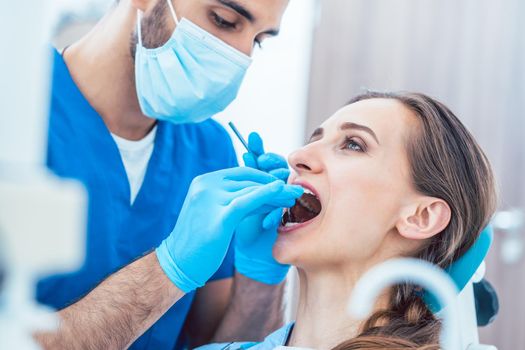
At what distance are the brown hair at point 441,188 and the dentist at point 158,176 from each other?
12.2 inches

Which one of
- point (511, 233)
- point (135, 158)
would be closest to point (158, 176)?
point (135, 158)

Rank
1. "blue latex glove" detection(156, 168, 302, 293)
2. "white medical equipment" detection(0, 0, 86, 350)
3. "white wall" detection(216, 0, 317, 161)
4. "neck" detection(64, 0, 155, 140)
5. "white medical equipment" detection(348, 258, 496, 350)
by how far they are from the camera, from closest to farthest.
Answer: "white medical equipment" detection(0, 0, 86, 350), "white medical equipment" detection(348, 258, 496, 350), "blue latex glove" detection(156, 168, 302, 293), "neck" detection(64, 0, 155, 140), "white wall" detection(216, 0, 317, 161)

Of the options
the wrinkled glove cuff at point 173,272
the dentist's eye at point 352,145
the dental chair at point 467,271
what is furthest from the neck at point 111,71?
the dental chair at point 467,271

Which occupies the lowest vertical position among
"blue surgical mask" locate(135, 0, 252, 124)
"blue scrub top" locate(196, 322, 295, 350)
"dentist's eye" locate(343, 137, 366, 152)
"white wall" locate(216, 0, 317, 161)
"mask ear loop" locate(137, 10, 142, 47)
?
"blue scrub top" locate(196, 322, 295, 350)

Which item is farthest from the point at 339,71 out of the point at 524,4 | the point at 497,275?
the point at 497,275

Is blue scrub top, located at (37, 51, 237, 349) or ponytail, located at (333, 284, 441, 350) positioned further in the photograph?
blue scrub top, located at (37, 51, 237, 349)

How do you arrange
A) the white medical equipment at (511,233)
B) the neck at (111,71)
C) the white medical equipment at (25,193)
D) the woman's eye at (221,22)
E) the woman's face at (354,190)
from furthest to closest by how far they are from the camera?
1. the white medical equipment at (511,233)
2. the neck at (111,71)
3. the woman's eye at (221,22)
4. the woman's face at (354,190)
5. the white medical equipment at (25,193)

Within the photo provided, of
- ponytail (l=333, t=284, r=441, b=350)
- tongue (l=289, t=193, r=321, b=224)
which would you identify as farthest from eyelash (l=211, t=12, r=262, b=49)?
ponytail (l=333, t=284, r=441, b=350)

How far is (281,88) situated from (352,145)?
1134 mm

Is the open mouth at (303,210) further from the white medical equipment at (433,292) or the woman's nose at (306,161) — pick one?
the white medical equipment at (433,292)

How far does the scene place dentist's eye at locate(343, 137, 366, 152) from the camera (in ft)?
4.48

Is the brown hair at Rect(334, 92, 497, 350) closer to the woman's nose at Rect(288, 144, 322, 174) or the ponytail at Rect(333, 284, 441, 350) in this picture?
the ponytail at Rect(333, 284, 441, 350)

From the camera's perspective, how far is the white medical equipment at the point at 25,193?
0.42 m

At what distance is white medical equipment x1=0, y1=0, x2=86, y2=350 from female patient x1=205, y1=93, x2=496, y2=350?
900 mm
